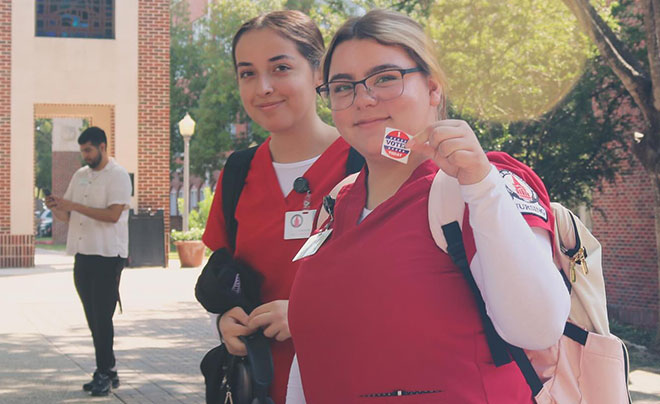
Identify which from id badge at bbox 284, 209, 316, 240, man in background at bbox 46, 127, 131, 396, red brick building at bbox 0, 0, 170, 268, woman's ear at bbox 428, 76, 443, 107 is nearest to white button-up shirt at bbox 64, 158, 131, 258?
man in background at bbox 46, 127, 131, 396

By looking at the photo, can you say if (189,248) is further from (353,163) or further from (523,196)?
(523,196)

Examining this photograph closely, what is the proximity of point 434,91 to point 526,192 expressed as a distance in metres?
0.44

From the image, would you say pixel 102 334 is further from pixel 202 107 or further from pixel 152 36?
pixel 202 107

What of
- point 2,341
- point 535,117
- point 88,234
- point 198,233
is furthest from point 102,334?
point 198,233

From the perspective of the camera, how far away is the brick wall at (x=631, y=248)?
659 inches

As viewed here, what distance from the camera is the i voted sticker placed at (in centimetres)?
194

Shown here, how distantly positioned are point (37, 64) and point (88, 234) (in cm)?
1602

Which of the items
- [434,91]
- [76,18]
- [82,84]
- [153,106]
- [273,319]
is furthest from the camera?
[76,18]

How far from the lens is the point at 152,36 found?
74.2ft

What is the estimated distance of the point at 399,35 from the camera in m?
2.04

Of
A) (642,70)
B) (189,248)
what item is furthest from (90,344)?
(189,248)

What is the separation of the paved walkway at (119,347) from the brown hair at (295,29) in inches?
195

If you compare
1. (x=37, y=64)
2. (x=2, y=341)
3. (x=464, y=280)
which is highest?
(x=37, y=64)

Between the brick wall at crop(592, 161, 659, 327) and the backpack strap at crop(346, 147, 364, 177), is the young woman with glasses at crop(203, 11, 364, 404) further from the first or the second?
the brick wall at crop(592, 161, 659, 327)
